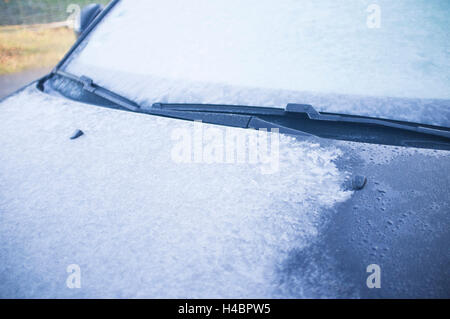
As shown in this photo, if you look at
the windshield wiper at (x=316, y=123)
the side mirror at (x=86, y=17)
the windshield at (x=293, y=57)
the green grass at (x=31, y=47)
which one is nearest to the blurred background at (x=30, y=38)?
the green grass at (x=31, y=47)

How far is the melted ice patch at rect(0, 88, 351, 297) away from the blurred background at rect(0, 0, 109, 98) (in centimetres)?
357

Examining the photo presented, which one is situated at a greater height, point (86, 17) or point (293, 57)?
point (86, 17)

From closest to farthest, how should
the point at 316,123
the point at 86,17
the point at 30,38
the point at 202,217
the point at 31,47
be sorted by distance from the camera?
the point at 202,217 < the point at 316,123 < the point at 86,17 < the point at 31,47 < the point at 30,38

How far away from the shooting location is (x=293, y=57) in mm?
1304

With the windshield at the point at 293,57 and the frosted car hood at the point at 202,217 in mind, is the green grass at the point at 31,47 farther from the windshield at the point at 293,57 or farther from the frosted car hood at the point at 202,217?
the frosted car hood at the point at 202,217

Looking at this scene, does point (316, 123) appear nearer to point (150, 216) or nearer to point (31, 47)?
point (150, 216)

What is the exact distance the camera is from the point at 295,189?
940mm

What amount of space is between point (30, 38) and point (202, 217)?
8375mm

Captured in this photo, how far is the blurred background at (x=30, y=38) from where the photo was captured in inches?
230

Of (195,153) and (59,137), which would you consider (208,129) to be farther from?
(59,137)

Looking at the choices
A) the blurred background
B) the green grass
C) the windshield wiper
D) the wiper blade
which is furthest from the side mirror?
the green grass

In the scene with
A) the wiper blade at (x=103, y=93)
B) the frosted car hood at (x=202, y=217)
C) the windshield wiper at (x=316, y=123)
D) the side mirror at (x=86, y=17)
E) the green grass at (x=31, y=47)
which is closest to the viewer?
the frosted car hood at (x=202, y=217)

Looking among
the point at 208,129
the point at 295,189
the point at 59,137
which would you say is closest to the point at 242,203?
the point at 295,189

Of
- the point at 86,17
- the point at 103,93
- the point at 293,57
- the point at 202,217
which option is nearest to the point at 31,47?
the point at 86,17
